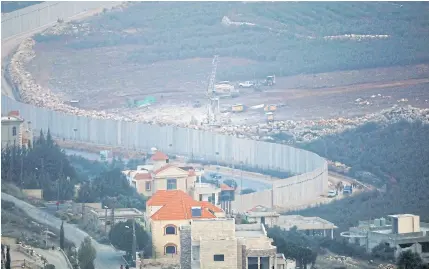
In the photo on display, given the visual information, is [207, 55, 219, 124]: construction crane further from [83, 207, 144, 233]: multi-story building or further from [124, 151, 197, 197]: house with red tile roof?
[83, 207, 144, 233]: multi-story building

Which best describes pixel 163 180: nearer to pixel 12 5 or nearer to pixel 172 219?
pixel 172 219

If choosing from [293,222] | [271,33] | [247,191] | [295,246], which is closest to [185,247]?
[295,246]

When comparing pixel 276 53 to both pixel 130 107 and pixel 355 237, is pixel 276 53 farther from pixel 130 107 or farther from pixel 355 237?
pixel 355 237

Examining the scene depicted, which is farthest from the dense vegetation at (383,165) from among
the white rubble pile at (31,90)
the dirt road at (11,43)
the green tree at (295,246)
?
the dirt road at (11,43)

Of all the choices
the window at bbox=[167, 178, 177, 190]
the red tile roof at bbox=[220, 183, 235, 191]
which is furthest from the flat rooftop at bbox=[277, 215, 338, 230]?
the red tile roof at bbox=[220, 183, 235, 191]

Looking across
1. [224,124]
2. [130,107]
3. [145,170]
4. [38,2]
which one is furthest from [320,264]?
[38,2]

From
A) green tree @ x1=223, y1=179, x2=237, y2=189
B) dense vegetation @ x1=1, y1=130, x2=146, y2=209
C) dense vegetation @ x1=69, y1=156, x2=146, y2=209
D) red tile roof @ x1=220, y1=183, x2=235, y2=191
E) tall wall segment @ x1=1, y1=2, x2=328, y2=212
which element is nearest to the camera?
dense vegetation @ x1=69, y1=156, x2=146, y2=209
